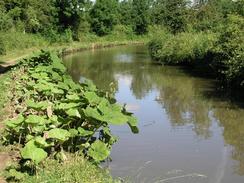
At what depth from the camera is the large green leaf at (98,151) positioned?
8.12 metres

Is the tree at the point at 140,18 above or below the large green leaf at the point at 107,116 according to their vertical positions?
below

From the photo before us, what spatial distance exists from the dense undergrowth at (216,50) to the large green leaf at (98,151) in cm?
1014

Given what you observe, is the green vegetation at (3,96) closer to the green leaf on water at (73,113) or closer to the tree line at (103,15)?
the green leaf on water at (73,113)

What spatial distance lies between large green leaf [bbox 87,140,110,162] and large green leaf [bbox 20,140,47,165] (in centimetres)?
124

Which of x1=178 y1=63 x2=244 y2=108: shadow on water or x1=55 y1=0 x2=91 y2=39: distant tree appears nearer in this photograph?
x1=178 y1=63 x2=244 y2=108: shadow on water

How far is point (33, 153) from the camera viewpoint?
7117 mm

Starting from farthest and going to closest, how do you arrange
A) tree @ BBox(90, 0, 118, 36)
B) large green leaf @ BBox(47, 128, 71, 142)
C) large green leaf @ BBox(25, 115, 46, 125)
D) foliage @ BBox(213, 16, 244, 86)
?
tree @ BBox(90, 0, 118, 36), foliage @ BBox(213, 16, 244, 86), large green leaf @ BBox(25, 115, 46, 125), large green leaf @ BBox(47, 128, 71, 142)

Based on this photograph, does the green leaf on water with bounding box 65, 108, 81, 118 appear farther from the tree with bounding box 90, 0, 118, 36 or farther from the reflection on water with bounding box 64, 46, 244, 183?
the tree with bounding box 90, 0, 118, 36

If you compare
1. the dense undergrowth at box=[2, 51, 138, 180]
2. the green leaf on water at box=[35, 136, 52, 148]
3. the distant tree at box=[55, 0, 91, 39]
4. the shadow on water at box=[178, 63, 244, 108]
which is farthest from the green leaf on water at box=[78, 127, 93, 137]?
the distant tree at box=[55, 0, 91, 39]

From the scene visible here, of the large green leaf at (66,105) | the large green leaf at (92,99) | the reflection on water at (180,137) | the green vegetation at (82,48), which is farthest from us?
the reflection on water at (180,137)

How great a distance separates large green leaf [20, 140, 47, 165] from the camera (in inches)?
277

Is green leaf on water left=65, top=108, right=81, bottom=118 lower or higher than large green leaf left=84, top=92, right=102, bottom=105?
lower

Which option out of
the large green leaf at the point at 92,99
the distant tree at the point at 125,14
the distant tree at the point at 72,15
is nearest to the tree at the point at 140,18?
the distant tree at the point at 125,14

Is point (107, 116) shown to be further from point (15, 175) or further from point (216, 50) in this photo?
point (216, 50)
